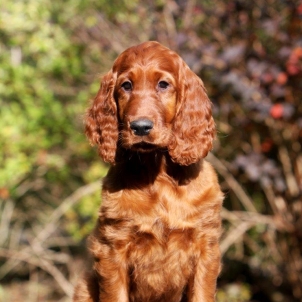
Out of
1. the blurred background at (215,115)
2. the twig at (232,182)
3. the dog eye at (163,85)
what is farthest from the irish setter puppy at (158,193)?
the twig at (232,182)

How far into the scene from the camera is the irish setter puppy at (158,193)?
349 cm

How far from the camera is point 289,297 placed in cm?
689

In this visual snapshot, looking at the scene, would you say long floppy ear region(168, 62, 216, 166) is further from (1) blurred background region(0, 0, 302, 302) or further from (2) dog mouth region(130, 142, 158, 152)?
(1) blurred background region(0, 0, 302, 302)

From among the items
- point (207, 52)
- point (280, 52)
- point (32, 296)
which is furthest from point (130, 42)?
point (32, 296)

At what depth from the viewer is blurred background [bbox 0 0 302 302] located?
5.97 meters

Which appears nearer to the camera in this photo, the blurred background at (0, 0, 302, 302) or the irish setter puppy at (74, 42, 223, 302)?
the irish setter puppy at (74, 42, 223, 302)


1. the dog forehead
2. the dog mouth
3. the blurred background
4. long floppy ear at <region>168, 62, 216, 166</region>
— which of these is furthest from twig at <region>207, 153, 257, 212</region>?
the dog mouth

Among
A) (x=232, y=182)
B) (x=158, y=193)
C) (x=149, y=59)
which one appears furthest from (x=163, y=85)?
(x=232, y=182)

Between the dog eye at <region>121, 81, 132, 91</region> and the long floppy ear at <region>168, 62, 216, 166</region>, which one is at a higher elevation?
the dog eye at <region>121, 81, 132, 91</region>

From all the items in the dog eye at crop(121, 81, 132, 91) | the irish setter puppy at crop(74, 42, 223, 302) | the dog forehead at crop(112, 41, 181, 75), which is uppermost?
the dog forehead at crop(112, 41, 181, 75)

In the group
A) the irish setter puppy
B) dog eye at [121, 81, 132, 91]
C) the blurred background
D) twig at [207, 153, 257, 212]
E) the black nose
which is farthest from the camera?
twig at [207, 153, 257, 212]

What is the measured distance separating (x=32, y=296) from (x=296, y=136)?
4.38 m

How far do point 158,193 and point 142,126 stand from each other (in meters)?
0.48

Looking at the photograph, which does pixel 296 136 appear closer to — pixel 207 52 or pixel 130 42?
pixel 207 52
